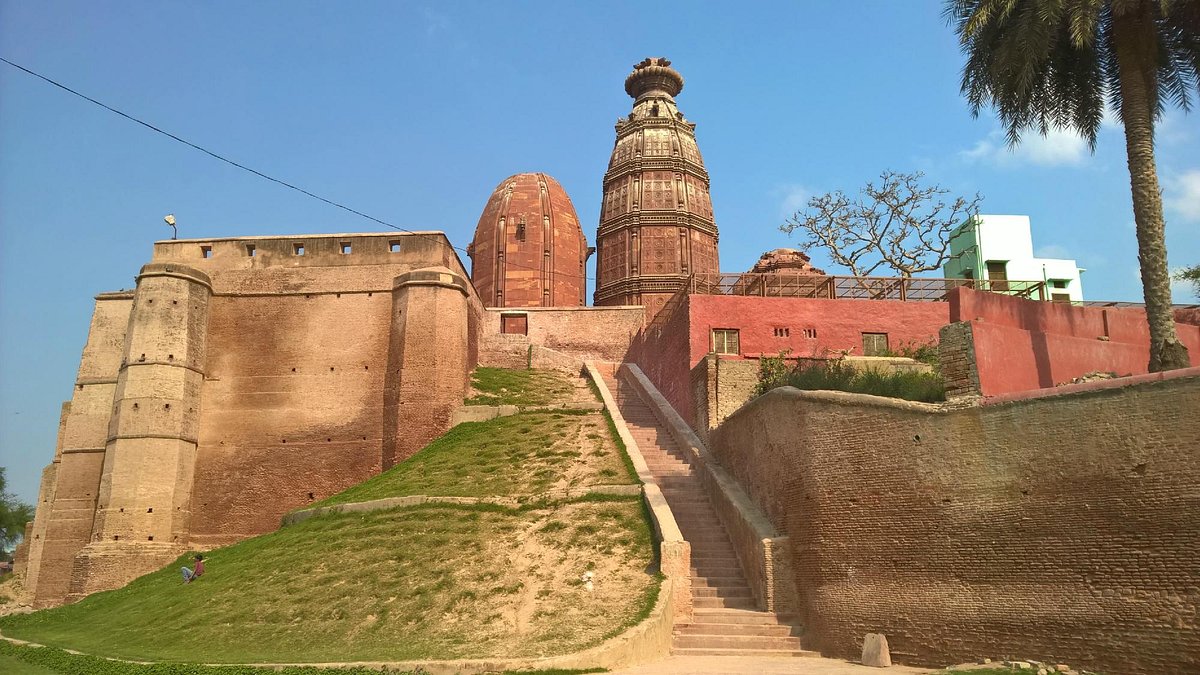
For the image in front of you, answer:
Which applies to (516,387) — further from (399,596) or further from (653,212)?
(653,212)

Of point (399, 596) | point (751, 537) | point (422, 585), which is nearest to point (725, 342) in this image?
point (751, 537)

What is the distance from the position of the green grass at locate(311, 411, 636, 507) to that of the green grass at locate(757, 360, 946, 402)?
430cm

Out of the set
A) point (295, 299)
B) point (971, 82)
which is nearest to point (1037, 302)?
point (971, 82)

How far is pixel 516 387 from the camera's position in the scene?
30344 mm

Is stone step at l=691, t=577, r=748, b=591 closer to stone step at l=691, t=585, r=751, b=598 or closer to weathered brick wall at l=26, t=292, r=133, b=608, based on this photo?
stone step at l=691, t=585, r=751, b=598

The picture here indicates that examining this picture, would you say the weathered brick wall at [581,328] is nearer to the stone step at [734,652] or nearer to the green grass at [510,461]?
the green grass at [510,461]

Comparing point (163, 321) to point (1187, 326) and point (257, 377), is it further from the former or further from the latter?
point (1187, 326)

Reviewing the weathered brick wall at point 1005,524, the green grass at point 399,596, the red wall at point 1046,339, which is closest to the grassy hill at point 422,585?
the green grass at point 399,596

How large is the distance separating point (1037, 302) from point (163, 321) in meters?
21.8

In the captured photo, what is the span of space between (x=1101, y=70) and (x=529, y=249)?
2899 centimetres

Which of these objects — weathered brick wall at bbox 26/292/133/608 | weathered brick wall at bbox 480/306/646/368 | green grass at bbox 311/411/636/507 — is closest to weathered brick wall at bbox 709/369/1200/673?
green grass at bbox 311/411/636/507

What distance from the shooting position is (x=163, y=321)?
2648 cm

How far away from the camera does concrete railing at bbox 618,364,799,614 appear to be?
599 inches

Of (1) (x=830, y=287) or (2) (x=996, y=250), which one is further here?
(2) (x=996, y=250)
